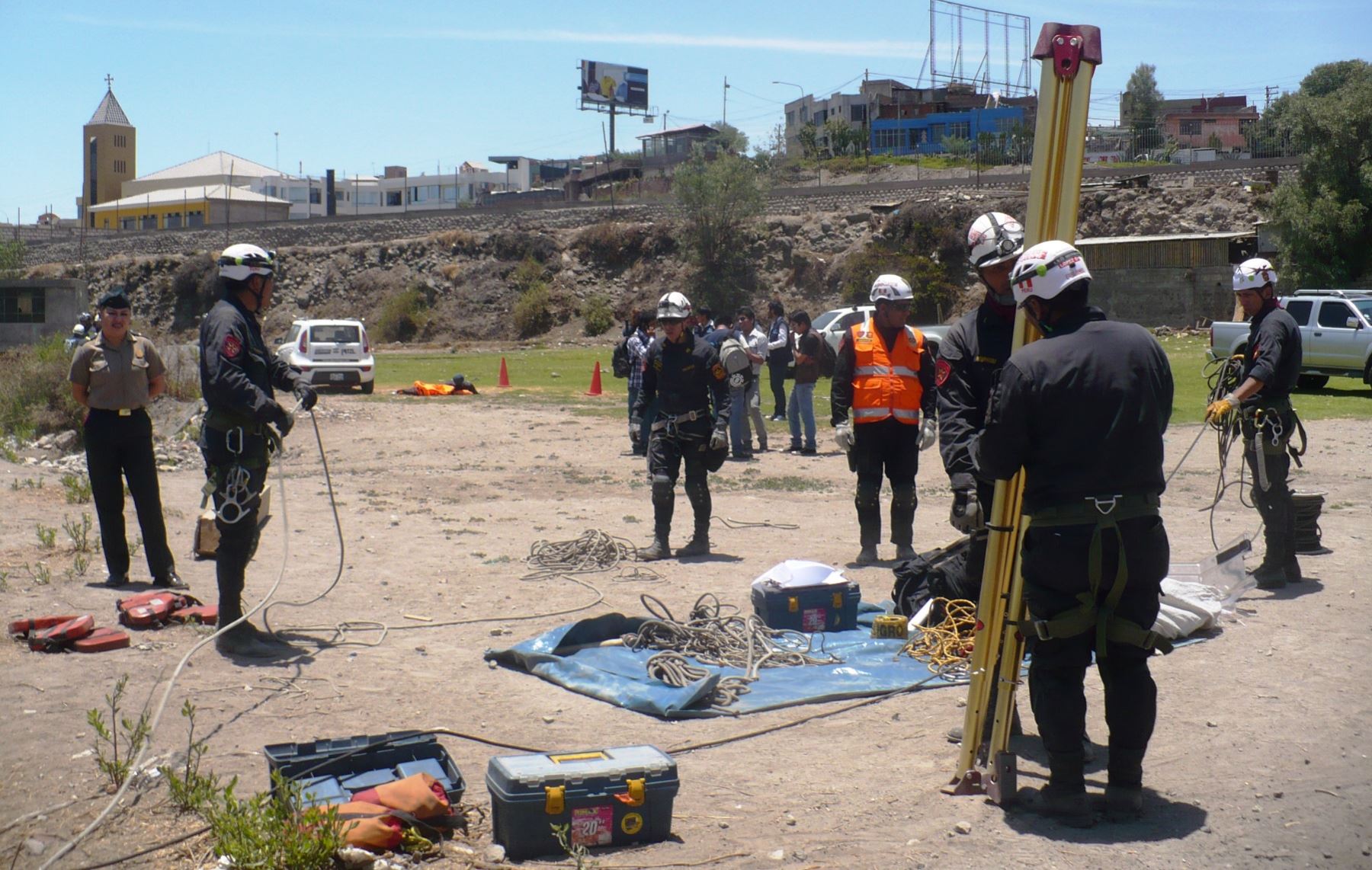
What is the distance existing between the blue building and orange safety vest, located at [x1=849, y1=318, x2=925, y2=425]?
2910 inches

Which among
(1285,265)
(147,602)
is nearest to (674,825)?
(147,602)

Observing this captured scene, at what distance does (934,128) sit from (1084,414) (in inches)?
3351

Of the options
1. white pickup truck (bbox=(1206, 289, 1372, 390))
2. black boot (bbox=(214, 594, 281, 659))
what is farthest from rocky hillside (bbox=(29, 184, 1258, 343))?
black boot (bbox=(214, 594, 281, 659))

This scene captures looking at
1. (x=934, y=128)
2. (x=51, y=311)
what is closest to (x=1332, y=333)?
(x=51, y=311)

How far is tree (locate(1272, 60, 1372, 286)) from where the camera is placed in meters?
37.9

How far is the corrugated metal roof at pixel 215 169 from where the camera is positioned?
109750 mm

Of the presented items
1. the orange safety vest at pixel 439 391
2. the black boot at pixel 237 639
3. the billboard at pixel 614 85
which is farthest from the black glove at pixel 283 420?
the billboard at pixel 614 85

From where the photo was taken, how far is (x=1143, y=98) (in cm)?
11125

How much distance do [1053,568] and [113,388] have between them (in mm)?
6299

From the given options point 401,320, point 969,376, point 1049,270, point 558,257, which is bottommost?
point 969,376

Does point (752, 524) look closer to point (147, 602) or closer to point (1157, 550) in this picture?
point (147, 602)

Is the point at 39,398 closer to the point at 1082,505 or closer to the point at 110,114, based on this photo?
the point at 1082,505

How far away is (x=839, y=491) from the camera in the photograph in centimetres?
1276

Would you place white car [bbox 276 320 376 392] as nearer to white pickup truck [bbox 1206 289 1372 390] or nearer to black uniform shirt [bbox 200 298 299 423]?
white pickup truck [bbox 1206 289 1372 390]
